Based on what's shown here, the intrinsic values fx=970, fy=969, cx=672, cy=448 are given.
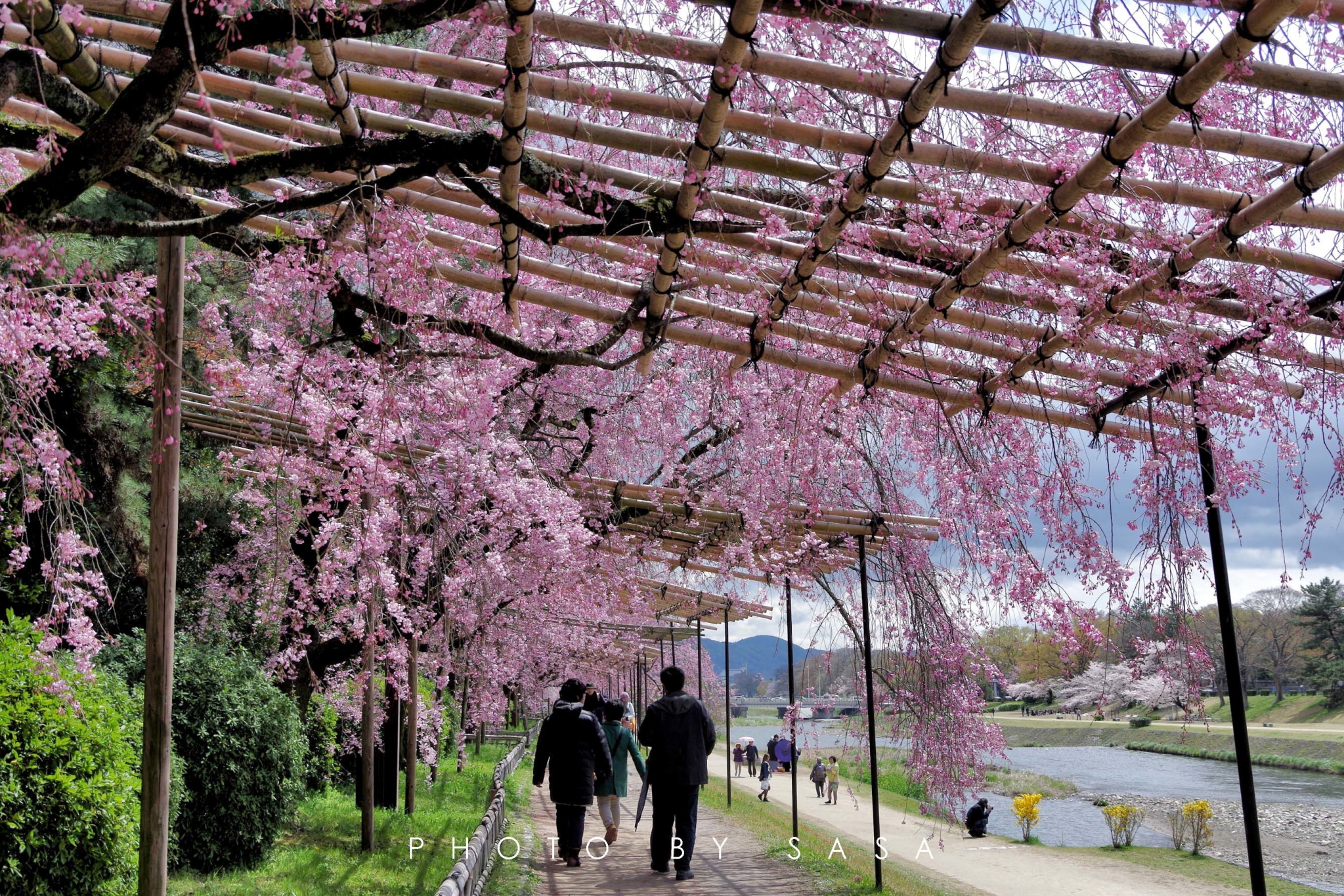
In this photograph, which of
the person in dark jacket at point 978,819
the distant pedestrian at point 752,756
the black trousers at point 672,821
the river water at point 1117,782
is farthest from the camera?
the distant pedestrian at point 752,756

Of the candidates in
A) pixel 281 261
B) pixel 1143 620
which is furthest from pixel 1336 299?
pixel 281 261

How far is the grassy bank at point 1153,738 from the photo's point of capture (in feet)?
101

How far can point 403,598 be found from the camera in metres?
8.95

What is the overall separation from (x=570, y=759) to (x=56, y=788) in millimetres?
3499

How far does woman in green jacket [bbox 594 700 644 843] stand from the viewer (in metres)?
8.18

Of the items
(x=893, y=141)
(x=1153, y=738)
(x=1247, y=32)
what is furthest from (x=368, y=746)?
(x=1153, y=738)

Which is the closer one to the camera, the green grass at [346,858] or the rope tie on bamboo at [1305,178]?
the rope tie on bamboo at [1305,178]

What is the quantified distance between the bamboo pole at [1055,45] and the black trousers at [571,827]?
19.9 ft

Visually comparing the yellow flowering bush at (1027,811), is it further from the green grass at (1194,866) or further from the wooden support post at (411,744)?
the wooden support post at (411,744)

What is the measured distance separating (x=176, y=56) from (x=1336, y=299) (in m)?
4.01

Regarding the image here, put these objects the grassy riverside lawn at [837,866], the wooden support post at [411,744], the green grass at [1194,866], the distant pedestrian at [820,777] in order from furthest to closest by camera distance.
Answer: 1. the distant pedestrian at [820,777]
2. the green grass at [1194,866]
3. the wooden support post at [411,744]
4. the grassy riverside lawn at [837,866]

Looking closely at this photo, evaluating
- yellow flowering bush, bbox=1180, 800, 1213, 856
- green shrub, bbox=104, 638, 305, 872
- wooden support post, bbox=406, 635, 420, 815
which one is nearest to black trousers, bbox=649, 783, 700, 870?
green shrub, bbox=104, 638, 305, 872

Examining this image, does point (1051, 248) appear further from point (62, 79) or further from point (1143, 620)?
point (62, 79)

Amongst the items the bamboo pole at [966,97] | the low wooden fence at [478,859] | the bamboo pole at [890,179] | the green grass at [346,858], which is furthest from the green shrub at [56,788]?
the bamboo pole at [966,97]
